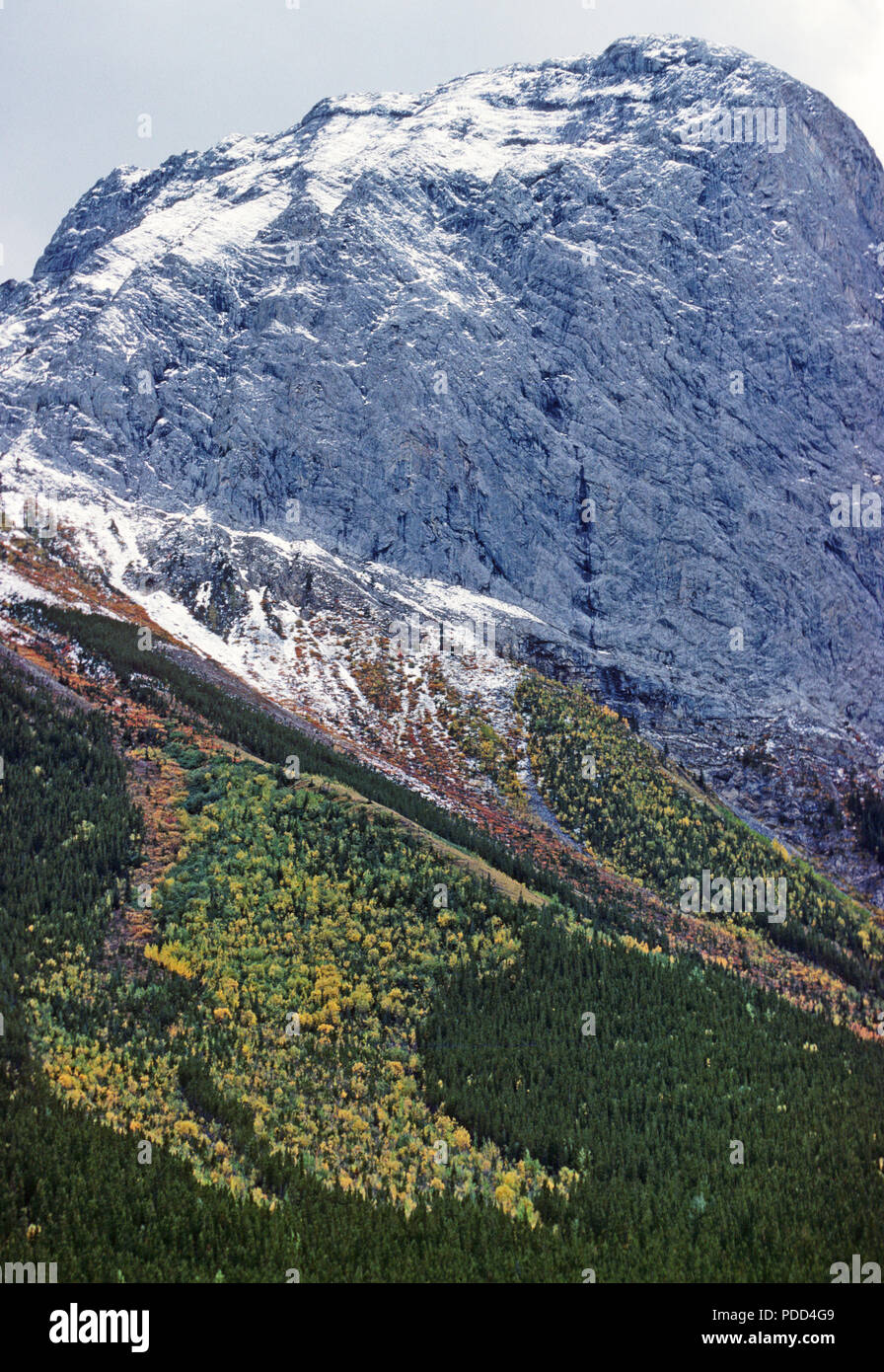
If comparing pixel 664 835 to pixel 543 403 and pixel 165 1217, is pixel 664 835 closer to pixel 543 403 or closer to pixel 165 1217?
pixel 165 1217

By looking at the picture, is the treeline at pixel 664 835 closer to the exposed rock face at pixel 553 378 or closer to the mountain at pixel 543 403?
the mountain at pixel 543 403

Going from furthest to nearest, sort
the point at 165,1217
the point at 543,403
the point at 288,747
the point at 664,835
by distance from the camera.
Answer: the point at 543,403
the point at 664,835
the point at 288,747
the point at 165,1217

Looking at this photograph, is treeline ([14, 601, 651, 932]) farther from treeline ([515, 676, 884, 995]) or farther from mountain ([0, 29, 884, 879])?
mountain ([0, 29, 884, 879])

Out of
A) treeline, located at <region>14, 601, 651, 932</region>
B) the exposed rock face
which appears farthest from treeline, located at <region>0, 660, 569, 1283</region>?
the exposed rock face

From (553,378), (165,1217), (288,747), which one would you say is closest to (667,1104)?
(165,1217)

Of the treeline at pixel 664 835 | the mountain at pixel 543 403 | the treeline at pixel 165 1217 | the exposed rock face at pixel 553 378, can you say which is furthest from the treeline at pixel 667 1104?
the exposed rock face at pixel 553 378

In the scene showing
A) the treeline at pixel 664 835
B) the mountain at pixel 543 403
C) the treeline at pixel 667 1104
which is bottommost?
the treeline at pixel 667 1104
